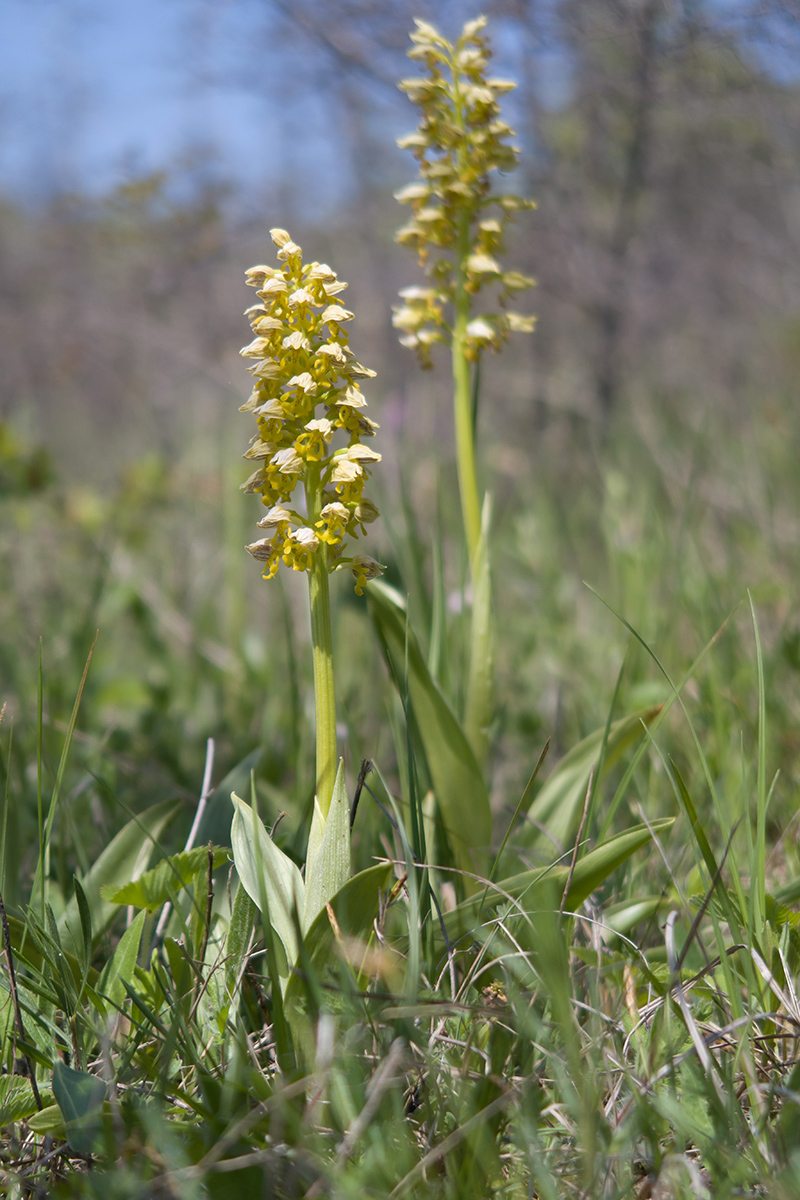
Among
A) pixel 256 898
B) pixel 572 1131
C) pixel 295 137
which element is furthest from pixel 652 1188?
pixel 295 137

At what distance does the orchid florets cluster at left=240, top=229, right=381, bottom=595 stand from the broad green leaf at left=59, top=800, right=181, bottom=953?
24.3 inches

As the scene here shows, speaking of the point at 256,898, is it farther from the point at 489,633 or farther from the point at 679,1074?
the point at 489,633

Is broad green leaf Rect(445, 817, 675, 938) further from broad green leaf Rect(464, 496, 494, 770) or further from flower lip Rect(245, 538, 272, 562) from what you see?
flower lip Rect(245, 538, 272, 562)

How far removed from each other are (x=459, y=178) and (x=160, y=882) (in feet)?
4.83

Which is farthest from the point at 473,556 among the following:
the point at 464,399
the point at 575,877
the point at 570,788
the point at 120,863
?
the point at 120,863

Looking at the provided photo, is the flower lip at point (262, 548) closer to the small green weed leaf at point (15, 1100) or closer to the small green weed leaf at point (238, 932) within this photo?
the small green weed leaf at point (238, 932)

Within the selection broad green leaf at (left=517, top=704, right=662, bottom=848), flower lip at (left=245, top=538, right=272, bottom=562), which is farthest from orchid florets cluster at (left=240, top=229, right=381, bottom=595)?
broad green leaf at (left=517, top=704, right=662, bottom=848)

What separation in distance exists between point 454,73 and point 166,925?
1.76 meters

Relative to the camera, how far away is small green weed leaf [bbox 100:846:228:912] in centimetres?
129

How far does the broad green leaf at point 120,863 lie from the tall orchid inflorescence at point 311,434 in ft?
1.63

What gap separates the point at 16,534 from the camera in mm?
4188

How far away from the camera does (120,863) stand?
1529 millimetres

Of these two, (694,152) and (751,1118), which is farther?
(694,152)

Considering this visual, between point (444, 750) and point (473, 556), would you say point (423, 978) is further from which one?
point (473, 556)
